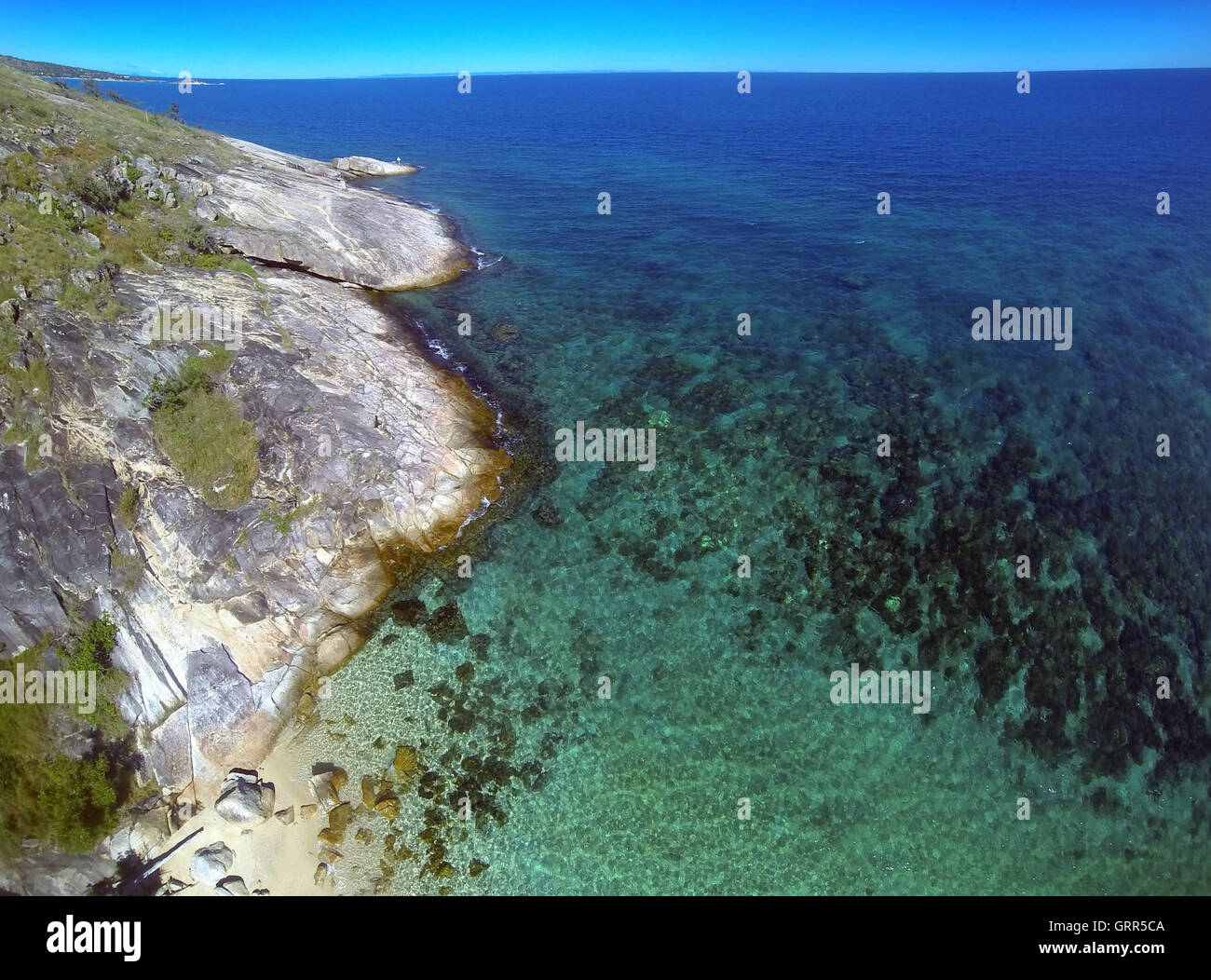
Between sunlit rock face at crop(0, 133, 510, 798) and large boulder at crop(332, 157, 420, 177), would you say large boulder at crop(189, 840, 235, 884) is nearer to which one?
sunlit rock face at crop(0, 133, 510, 798)

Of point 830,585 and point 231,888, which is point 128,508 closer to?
point 231,888

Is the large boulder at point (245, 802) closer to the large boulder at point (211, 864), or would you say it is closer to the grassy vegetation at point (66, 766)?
the large boulder at point (211, 864)

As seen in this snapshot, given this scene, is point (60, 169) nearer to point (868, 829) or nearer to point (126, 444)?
point (126, 444)

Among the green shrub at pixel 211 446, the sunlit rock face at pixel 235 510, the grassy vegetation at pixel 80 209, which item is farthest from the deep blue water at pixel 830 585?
the grassy vegetation at pixel 80 209

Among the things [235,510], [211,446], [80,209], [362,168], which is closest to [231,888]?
[235,510]

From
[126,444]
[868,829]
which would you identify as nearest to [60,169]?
[126,444]
